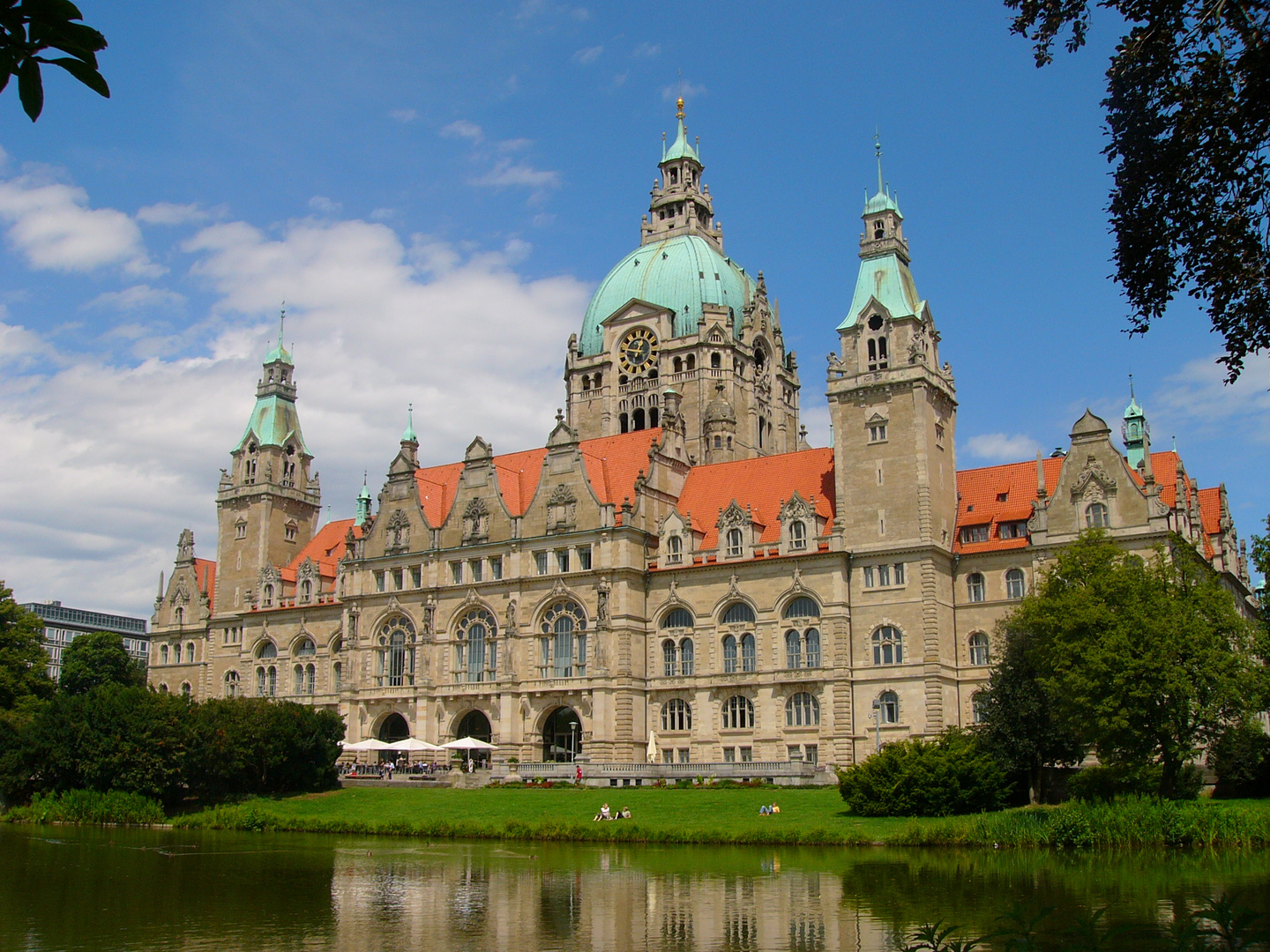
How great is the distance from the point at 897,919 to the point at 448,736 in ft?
177

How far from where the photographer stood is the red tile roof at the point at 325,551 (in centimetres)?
9238

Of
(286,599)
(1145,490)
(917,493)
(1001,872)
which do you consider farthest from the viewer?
(286,599)

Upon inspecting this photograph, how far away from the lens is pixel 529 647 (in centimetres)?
7531

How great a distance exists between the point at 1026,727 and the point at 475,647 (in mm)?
37852

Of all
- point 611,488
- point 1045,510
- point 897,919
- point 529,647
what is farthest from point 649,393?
point 897,919

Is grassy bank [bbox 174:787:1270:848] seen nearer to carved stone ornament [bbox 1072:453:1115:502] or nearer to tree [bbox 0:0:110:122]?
carved stone ornament [bbox 1072:453:1115:502]

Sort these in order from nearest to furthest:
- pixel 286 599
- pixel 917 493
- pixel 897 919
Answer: pixel 897 919
pixel 917 493
pixel 286 599

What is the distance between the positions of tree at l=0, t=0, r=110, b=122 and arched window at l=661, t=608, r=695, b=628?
217 feet

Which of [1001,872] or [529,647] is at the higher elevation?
[529,647]

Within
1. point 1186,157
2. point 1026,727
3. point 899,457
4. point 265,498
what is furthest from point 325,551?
point 1186,157

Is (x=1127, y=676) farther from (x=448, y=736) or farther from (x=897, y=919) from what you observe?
(x=448, y=736)

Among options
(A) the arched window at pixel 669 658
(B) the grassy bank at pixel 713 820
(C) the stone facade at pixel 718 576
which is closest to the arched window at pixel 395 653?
(C) the stone facade at pixel 718 576

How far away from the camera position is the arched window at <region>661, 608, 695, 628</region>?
72.4 metres

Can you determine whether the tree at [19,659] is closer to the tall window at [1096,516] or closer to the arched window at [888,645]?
the arched window at [888,645]
